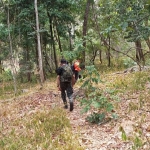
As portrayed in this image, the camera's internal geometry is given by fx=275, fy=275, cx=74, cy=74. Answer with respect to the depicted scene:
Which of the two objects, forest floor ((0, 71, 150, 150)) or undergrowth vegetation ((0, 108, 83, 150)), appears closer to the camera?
forest floor ((0, 71, 150, 150))

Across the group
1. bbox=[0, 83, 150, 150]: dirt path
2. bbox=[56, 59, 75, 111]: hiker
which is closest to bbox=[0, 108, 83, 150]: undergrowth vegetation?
bbox=[0, 83, 150, 150]: dirt path

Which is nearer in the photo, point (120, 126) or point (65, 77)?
point (120, 126)

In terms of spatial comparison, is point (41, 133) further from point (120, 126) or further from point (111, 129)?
point (120, 126)

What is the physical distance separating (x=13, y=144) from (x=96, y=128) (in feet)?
6.72

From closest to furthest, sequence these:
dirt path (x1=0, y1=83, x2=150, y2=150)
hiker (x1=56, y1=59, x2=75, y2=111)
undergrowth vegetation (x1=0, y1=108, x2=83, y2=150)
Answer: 1. dirt path (x1=0, y1=83, x2=150, y2=150)
2. undergrowth vegetation (x1=0, y1=108, x2=83, y2=150)
3. hiker (x1=56, y1=59, x2=75, y2=111)

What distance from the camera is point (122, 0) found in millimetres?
7301

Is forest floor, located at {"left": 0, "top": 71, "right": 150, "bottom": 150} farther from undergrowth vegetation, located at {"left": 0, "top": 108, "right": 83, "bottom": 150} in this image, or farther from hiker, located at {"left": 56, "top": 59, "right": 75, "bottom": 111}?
hiker, located at {"left": 56, "top": 59, "right": 75, "bottom": 111}

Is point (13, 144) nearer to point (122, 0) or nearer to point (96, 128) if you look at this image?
point (96, 128)

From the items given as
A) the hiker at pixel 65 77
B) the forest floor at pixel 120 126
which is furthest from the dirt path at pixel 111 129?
the hiker at pixel 65 77

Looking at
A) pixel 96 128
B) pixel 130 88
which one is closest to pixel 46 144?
pixel 96 128

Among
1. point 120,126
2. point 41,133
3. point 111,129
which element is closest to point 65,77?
point 41,133

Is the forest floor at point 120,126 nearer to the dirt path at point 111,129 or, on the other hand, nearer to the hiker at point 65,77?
the dirt path at point 111,129

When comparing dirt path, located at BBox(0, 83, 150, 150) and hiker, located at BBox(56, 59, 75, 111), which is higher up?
hiker, located at BBox(56, 59, 75, 111)

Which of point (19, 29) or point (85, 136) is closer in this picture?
point (85, 136)
